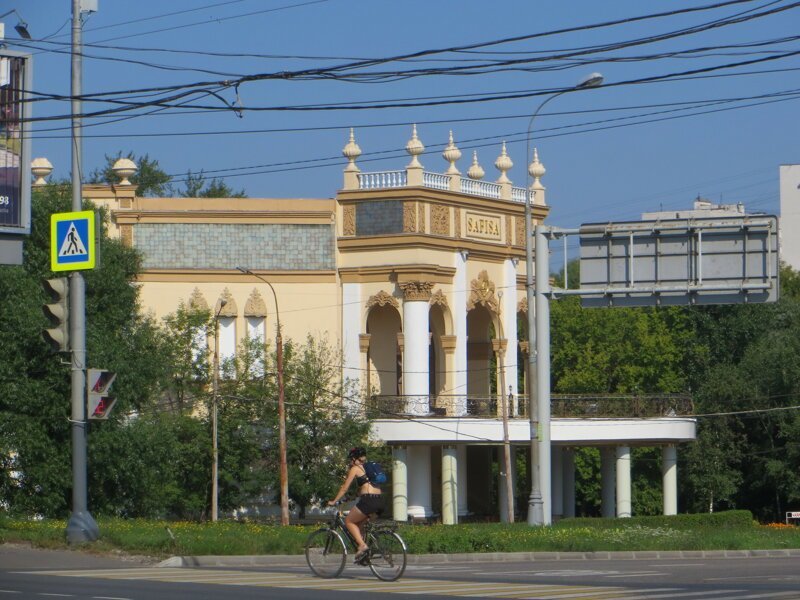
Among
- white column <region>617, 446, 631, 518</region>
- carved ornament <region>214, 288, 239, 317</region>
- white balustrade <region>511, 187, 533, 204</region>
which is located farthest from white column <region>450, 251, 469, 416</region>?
carved ornament <region>214, 288, 239, 317</region>

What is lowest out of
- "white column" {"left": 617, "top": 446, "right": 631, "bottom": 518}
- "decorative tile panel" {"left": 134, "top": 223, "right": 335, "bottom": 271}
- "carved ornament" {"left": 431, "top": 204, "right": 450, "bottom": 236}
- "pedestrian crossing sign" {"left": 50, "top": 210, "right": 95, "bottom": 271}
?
"white column" {"left": 617, "top": 446, "right": 631, "bottom": 518}

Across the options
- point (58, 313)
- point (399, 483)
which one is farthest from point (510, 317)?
point (58, 313)

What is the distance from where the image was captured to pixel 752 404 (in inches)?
2904

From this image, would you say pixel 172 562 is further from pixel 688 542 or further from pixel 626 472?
pixel 626 472

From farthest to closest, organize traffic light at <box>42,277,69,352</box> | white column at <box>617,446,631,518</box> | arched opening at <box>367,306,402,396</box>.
Answer: arched opening at <box>367,306,402,396</box>
white column at <box>617,446,631,518</box>
traffic light at <box>42,277,69,352</box>

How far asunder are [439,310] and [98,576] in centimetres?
3559

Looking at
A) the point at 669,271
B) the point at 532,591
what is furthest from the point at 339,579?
the point at 669,271

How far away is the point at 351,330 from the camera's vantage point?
53438 millimetres

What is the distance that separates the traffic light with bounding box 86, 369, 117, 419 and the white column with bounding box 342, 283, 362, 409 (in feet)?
90.9

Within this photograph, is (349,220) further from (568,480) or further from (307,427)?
(568,480)

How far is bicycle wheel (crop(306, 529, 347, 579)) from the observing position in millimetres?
19828

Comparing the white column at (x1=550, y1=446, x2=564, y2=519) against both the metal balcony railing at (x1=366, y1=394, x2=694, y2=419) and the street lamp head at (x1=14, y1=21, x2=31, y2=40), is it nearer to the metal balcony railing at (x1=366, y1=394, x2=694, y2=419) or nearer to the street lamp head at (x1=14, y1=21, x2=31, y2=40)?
the metal balcony railing at (x1=366, y1=394, x2=694, y2=419)

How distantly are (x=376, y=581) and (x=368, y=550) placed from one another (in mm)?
400

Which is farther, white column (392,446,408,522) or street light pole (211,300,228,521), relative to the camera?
white column (392,446,408,522)
